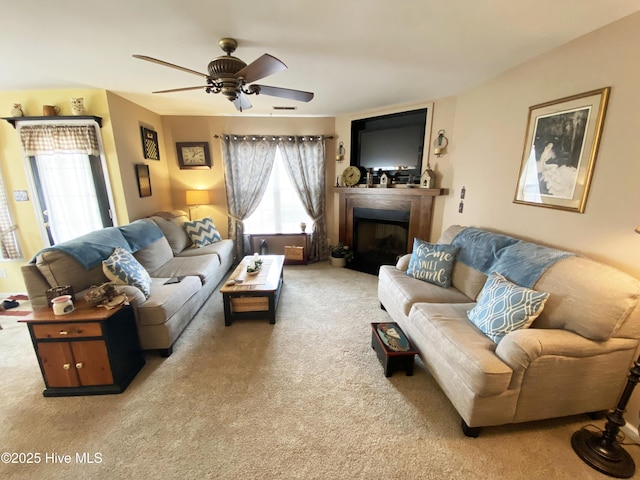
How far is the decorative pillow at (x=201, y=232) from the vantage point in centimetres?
396

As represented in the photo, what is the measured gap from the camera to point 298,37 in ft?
6.18

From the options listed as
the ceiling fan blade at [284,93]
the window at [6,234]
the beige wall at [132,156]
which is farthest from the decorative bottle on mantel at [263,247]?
the window at [6,234]

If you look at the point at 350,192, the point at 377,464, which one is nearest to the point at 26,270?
the point at 377,464

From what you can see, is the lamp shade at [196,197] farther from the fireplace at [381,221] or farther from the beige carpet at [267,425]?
the beige carpet at [267,425]

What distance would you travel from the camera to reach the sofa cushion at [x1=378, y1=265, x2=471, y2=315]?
2303mm

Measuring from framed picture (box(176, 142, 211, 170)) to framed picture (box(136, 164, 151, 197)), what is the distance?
723mm

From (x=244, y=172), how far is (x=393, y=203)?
2.53 meters

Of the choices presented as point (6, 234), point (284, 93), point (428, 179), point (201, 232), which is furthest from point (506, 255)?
point (6, 234)

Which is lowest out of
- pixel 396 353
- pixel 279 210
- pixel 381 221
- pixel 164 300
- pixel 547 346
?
pixel 396 353

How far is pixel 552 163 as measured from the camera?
2105 millimetres

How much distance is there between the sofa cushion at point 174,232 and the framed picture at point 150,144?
0.92 meters

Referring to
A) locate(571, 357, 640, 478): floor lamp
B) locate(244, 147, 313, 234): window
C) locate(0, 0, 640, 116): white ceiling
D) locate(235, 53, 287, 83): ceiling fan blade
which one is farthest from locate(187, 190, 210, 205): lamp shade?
locate(571, 357, 640, 478): floor lamp

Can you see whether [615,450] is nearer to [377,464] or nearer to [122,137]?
[377,464]

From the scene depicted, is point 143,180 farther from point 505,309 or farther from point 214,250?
point 505,309
